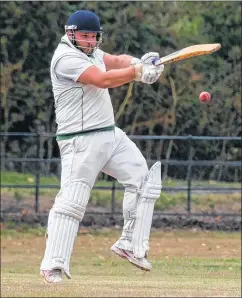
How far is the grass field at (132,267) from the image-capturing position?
856cm

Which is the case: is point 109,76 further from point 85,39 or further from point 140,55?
point 140,55

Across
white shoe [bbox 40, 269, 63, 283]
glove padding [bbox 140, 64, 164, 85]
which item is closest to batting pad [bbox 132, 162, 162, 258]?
white shoe [bbox 40, 269, 63, 283]

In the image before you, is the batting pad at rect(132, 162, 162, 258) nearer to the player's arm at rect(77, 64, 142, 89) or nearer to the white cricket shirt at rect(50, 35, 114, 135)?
the white cricket shirt at rect(50, 35, 114, 135)

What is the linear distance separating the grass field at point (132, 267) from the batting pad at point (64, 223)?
0.71 feet

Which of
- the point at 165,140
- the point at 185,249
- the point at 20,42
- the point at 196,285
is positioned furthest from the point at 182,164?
the point at 196,285

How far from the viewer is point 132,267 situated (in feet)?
47.1

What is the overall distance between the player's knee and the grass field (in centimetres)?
54

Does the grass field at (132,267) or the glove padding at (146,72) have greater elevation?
the glove padding at (146,72)

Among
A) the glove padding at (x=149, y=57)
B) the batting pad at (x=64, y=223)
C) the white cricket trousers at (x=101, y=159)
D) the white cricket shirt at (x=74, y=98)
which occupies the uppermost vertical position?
the glove padding at (x=149, y=57)

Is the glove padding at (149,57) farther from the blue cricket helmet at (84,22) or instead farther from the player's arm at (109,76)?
the blue cricket helmet at (84,22)

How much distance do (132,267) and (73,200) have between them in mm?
5519

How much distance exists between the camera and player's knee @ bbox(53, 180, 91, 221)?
893 centimetres

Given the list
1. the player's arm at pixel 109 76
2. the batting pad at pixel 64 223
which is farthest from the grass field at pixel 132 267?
the player's arm at pixel 109 76

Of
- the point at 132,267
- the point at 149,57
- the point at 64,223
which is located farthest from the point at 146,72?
the point at 132,267
